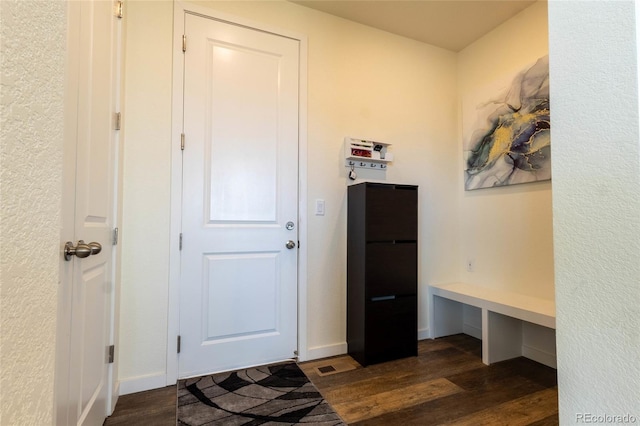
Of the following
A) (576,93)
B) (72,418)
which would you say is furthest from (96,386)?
(576,93)

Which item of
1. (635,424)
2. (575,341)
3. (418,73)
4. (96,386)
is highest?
(418,73)

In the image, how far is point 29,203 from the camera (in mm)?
486

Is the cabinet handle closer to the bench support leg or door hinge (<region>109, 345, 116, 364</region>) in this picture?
the bench support leg

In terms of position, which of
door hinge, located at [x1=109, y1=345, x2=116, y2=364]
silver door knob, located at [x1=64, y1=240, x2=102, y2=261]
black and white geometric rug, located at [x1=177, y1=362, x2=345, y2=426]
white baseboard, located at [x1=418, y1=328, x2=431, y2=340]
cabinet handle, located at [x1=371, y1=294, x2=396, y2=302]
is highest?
silver door knob, located at [x1=64, y1=240, x2=102, y2=261]

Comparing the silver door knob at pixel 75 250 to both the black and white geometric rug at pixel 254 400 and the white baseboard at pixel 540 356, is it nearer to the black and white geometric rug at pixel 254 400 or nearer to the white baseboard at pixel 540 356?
the black and white geometric rug at pixel 254 400

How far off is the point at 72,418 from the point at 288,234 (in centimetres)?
150

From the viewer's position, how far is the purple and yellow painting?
225 centimetres

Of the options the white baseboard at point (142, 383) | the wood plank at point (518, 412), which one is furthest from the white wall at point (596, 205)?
the white baseboard at point (142, 383)

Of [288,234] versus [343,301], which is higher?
[288,234]

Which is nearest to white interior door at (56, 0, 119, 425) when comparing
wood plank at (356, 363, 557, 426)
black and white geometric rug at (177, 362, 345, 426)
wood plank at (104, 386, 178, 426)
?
wood plank at (104, 386, 178, 426)

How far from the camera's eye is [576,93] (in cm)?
68

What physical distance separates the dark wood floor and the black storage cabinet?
160 millimetres

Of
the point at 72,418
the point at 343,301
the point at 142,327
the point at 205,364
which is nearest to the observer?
the point at 72,418

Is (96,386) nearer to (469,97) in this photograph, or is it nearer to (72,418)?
(72,418)
